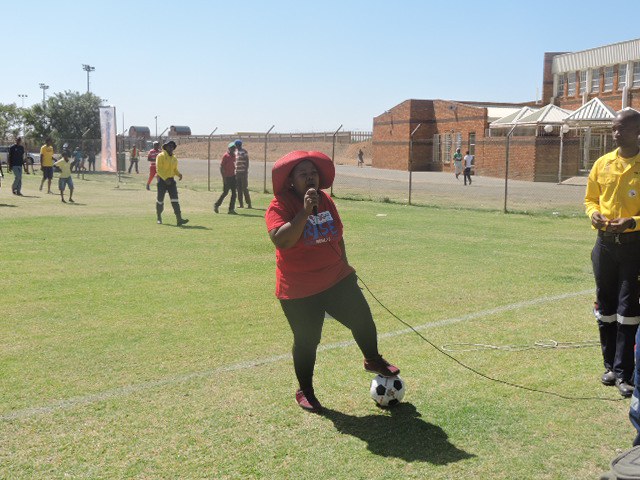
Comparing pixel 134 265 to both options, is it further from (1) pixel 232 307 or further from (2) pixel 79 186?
(2) pixel 79 186

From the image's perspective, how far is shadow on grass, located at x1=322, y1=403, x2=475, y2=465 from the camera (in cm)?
420

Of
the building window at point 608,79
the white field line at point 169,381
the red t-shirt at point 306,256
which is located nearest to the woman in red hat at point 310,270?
the red t-shirt at point 306,256

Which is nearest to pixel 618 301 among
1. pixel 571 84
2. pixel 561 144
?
pixel 561 144

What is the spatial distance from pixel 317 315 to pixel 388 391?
2.37 ft

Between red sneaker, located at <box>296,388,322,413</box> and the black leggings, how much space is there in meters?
0.05

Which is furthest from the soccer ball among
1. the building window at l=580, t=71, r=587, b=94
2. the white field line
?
the building window at l=580, t=71, r=587, b=94

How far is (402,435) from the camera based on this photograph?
4.50 m

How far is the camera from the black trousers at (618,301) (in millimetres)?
5281

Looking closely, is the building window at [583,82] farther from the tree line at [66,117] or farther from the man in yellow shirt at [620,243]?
the man in yellow shirt at [620,243]

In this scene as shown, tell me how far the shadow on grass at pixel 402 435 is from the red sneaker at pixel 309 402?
0.24 ft

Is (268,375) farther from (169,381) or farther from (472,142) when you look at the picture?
(472,142)

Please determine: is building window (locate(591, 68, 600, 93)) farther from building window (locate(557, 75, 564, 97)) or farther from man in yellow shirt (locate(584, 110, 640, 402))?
man in yellow shirt (locate(584, 110, 640, 402))

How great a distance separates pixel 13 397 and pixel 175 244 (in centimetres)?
800

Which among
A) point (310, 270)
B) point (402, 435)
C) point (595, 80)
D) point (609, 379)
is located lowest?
point (402, 435)
